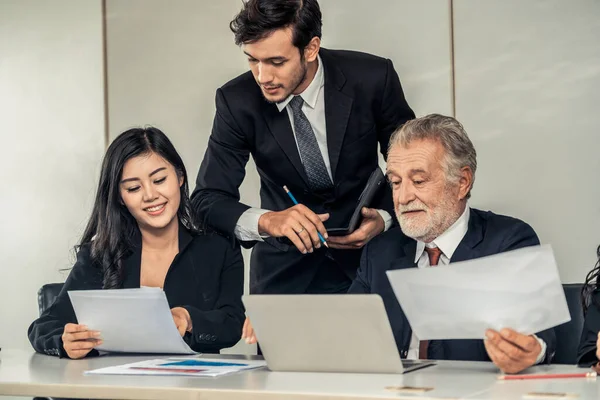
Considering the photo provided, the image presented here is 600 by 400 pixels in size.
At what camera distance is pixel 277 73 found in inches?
118

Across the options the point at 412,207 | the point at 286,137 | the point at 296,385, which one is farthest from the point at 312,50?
the point at 296,385

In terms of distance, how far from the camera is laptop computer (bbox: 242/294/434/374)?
2.03 meters

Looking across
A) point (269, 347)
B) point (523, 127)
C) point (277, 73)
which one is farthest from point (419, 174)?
point (523, 127)

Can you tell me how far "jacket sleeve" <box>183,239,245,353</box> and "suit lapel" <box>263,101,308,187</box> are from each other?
33cm

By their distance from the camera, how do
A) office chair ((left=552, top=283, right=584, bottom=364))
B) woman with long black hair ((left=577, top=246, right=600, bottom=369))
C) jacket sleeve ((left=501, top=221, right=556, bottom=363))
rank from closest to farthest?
woman with long black hair ((left=577, top=246, right=600, bottom=369)), office chair ((left=552, top=283, right=584, bottom=364)), jacket sleeve ((left=501, top=221, right=556, bottom=363))

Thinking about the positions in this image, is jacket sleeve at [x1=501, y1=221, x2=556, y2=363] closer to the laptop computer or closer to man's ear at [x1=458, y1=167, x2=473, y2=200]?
man's ear at [x1=458, y1=167, x2=473, y2=200]

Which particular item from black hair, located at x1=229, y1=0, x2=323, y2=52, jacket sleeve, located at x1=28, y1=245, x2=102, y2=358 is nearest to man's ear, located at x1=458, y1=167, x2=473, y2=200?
black hair, located at x1=229, y1=0, x2=323, y2=52

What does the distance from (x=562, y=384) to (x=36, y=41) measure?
3965 millimetres

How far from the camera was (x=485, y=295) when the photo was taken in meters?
1.98

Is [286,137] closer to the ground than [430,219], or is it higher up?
higher up

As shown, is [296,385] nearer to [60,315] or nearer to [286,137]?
[60,315]

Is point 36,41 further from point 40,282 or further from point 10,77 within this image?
point 40,282

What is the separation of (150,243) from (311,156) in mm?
601

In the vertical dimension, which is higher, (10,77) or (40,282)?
(10,77)
